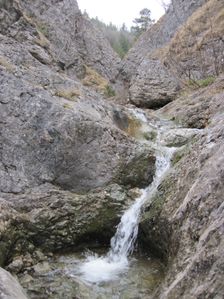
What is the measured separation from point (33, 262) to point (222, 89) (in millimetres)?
14896

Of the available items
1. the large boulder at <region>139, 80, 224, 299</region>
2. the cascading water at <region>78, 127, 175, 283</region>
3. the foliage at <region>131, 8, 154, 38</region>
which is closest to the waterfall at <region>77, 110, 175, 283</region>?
the cascading water at <region>78, 127, 175, 283</region>

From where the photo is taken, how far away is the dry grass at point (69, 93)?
54.1 ft

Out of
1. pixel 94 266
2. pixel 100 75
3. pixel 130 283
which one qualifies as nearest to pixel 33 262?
pixel 94 266

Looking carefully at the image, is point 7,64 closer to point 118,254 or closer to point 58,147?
point 58,147

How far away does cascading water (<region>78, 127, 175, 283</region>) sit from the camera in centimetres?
1054

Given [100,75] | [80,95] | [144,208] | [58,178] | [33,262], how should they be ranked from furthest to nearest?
[100,75]
[80,95]
[58,178]
[144,208]
[33,262]

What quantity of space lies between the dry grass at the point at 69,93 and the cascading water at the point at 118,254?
5.46 m

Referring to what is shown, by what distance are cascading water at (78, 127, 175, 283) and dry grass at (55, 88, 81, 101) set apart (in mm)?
5459

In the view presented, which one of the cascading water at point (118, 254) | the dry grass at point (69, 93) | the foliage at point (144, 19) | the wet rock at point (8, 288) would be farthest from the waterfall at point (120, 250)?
the foliage at point (144, 19)

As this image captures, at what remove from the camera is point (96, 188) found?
44.2ft

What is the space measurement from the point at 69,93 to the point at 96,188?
539 cm

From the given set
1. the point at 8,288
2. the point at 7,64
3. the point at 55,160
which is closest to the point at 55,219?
the point at 55,160

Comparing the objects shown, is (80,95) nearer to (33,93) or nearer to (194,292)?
(33,93)

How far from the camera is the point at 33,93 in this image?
15.6 meters
